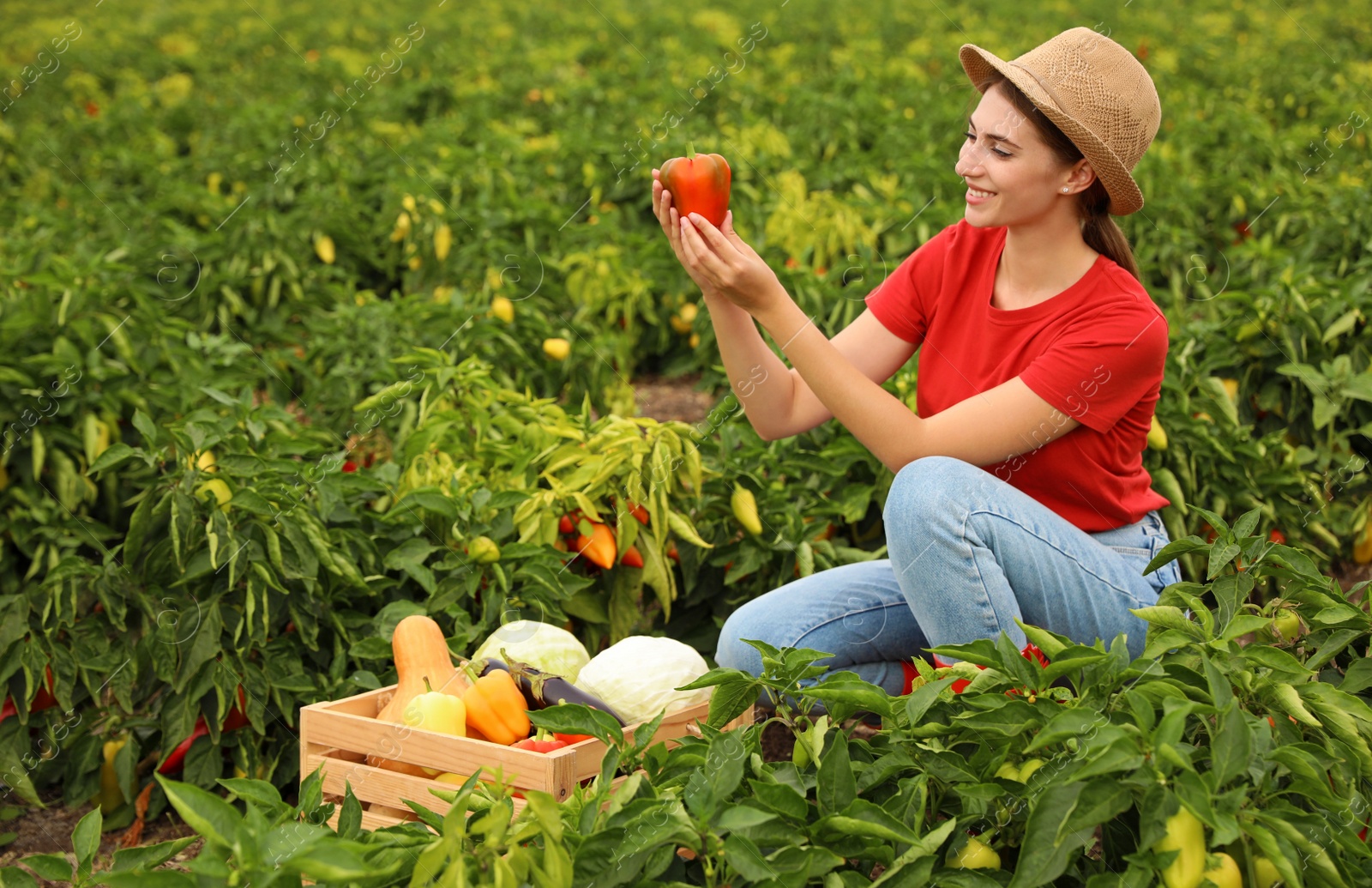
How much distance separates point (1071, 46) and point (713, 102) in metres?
5.99

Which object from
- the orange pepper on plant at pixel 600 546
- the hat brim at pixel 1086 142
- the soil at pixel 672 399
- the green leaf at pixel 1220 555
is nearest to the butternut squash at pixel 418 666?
the orange pepper on plant at pixel 600 546

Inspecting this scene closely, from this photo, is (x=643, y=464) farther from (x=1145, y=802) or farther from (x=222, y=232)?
(x=222, y=232)

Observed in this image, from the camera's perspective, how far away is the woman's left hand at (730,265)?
6.37 ft

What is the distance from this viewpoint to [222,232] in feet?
16.1

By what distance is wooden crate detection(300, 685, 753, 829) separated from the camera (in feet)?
5.54

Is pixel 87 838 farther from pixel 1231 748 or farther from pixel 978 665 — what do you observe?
pixel 1231 748

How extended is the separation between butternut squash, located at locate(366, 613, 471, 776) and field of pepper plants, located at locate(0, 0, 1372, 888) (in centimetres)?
15

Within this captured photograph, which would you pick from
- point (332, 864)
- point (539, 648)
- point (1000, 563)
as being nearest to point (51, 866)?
point (332, 864)

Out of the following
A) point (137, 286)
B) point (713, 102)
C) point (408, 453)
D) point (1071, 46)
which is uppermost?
point (137, 286)

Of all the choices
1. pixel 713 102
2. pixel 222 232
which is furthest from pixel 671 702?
pixel 713 102

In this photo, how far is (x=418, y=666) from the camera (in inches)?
78.3

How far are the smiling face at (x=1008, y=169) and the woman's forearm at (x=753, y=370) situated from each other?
447mm

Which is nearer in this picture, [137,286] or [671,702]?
[671,702]

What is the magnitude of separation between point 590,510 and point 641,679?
519 mm
